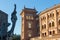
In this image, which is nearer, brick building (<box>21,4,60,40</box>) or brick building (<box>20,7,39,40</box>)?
brick building (<box>21,4,60,40</box>)

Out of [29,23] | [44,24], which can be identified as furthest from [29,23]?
[44,24]

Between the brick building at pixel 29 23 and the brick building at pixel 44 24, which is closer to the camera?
the brick building at pixel 44 24

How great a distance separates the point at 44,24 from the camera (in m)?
63.0

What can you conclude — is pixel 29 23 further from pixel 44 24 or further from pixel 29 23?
pixel 44 24

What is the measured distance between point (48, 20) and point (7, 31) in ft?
154

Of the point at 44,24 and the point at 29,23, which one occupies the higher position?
the point at 29,23

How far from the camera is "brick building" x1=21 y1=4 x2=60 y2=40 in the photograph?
55.4 m

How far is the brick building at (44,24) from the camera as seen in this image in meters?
55.4

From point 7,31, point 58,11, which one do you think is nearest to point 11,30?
point 7,31

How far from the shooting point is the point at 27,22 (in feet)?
223

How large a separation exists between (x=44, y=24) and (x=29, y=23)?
7.06 m

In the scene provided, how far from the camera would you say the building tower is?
67375 mm

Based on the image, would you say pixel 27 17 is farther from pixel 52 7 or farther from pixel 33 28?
pixel 52 7

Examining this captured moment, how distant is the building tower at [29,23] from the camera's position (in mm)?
67375
